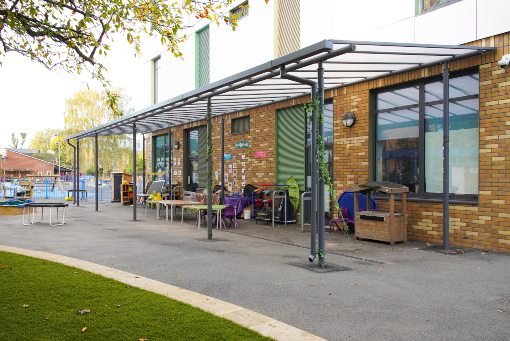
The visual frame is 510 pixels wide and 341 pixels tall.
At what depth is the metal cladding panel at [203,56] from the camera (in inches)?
684

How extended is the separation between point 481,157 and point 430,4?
3.10m

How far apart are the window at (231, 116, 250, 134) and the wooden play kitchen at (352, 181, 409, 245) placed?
21.3 feet

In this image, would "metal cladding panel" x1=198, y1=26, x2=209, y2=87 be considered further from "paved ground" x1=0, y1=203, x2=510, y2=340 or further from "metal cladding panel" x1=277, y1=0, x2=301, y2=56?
"paved ground" x1=0, y1=203, x2=510, y2=340

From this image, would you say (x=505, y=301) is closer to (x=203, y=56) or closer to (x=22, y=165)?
(x=203, y=56)

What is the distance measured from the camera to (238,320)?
13.4 ft

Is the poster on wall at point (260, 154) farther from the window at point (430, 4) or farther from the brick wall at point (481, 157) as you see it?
the window at point (430, 4)

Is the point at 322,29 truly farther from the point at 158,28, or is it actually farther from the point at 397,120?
the point at 158,28

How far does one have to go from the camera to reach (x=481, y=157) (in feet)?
26.1

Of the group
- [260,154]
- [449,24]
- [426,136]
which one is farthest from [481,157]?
[260,154]

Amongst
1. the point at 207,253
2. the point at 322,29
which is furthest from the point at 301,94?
the point at 207,253

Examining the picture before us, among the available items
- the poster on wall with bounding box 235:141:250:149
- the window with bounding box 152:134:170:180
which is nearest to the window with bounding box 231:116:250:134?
the poster on wall with bounding box 235:141:250:149

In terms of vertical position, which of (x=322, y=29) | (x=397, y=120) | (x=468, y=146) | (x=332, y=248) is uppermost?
(x=322, y=29)

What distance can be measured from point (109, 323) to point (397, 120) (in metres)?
7.62

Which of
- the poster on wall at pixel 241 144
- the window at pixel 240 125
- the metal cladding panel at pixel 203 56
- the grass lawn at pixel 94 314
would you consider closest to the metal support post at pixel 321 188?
the grass lawn at pixel 94 314
